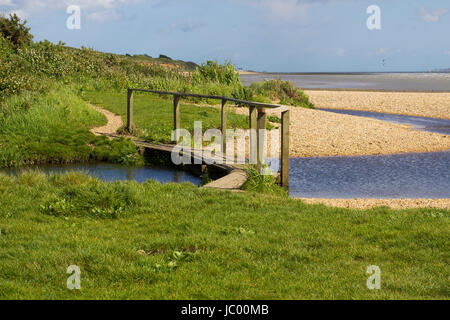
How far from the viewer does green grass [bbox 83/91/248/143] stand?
17703 millimetres

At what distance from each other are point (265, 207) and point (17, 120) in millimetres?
11229

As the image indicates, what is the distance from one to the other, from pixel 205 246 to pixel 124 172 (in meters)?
7.74

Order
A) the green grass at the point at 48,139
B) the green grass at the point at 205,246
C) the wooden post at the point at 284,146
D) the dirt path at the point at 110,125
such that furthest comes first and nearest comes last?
1. the dirt path at the point at 110,125
2. the green grass at the point at 48,139
3. the wooden post at the point at 284,146
4. the green grass at the point at 205,246

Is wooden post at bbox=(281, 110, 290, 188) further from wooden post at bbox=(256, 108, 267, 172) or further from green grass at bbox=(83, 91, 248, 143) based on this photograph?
green grass at bbox=(83, 91, 248, 143)

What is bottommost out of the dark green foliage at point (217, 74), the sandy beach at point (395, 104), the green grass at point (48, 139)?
the green grass at point (48, 139)

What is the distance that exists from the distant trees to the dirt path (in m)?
15.3

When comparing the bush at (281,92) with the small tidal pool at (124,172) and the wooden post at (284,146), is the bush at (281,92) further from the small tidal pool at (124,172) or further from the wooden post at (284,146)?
the wooden post at (284,146)

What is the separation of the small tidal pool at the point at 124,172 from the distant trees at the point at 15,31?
906 inches

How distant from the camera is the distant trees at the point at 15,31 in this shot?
34.4m

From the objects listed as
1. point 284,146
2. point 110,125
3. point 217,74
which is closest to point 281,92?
point 217,74

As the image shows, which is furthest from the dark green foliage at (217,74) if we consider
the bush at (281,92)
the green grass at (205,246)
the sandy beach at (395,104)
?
the green grass at (205,246)

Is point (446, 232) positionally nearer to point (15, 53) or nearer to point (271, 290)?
point (271, 290)

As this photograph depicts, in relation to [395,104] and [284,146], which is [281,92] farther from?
[284,146]

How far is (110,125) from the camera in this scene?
1942 cm
